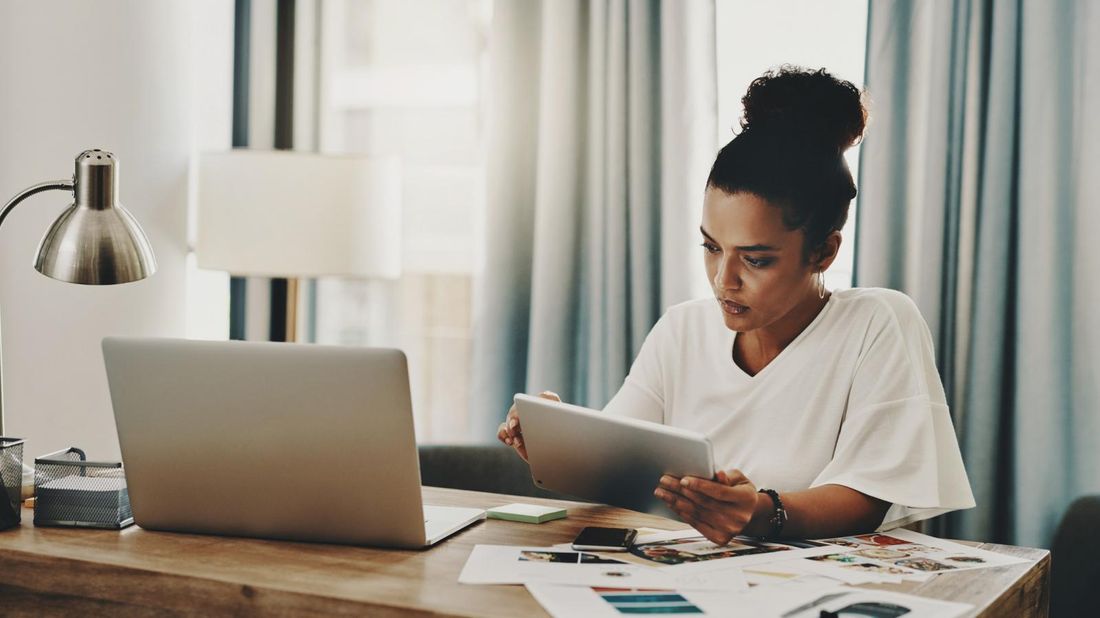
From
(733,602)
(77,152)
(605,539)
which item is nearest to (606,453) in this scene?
(605,539)

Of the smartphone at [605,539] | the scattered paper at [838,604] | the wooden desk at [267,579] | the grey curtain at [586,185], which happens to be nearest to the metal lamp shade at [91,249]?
the wooden desk at [267,579]

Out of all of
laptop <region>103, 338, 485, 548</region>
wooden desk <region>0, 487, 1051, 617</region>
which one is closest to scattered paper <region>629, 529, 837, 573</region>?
wooden desk <region>0, 487, 1051, 617</region>

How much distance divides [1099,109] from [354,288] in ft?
6.46

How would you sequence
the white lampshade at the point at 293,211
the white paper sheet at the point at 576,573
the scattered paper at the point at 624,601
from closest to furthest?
1. the scattered paper at the point at 624,601
2. the white paper sheet at the point at 576,573
3. the white lampshade at the point at 293,211

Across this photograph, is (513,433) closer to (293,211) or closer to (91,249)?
(91,249)

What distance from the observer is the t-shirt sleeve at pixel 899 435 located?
1.40 meters

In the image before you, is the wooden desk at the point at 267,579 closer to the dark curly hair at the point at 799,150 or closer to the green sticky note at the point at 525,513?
the green sticky note at the point at 525,513

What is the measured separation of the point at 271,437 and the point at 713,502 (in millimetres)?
527

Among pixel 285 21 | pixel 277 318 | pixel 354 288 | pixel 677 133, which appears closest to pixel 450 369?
pixel 354 288

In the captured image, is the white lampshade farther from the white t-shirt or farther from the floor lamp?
the white t-shirt

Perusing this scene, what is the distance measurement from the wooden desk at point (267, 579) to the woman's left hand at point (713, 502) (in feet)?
0.55

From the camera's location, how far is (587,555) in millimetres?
1211

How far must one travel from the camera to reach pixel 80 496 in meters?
1.35

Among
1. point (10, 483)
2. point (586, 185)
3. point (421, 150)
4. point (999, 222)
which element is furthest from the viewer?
point (421, 150)
